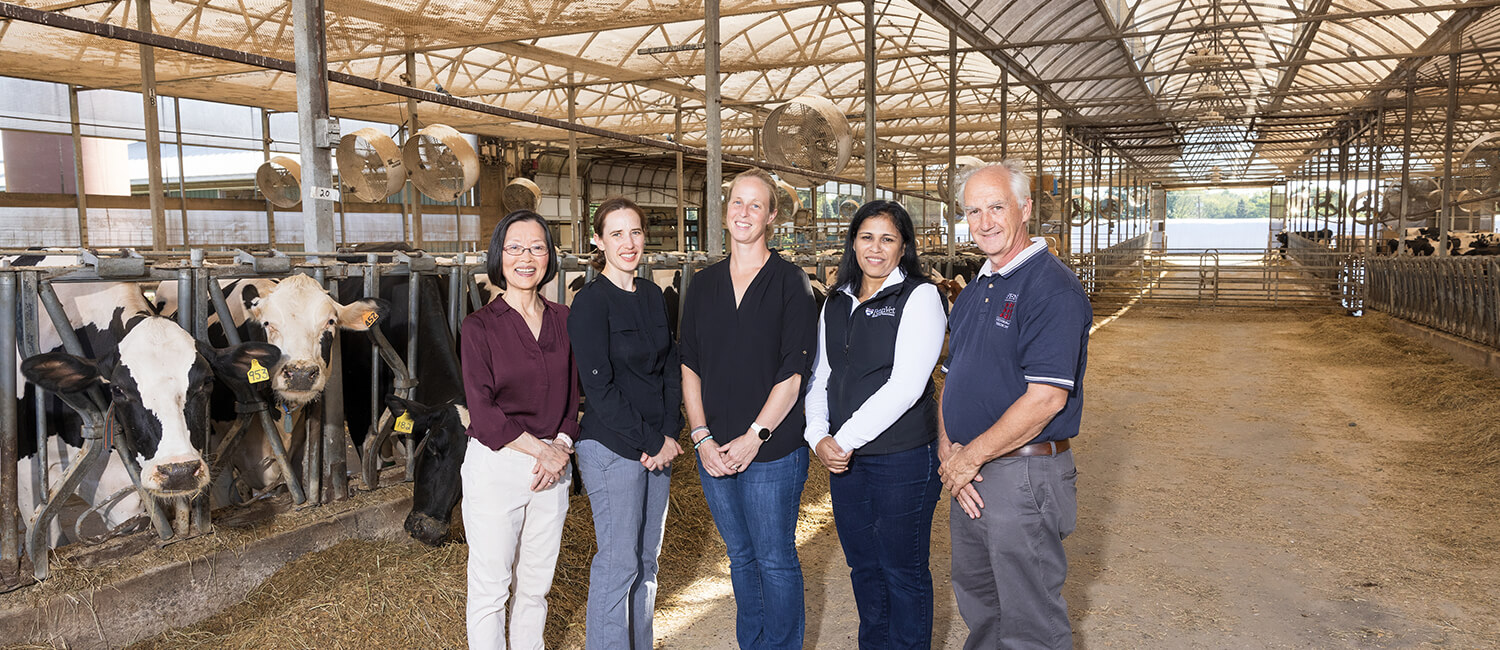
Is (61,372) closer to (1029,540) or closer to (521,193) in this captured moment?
(1029,540)

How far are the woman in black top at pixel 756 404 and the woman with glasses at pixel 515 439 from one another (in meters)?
0.44

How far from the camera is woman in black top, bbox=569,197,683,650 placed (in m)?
2.55

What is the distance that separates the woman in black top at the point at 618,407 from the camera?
255 centimetres

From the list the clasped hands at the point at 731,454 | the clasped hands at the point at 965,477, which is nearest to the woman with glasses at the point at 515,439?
the clasped hands at the point at 731,454

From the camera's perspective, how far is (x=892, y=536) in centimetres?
255

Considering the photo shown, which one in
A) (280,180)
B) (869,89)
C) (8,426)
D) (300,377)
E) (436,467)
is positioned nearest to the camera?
(8,426)

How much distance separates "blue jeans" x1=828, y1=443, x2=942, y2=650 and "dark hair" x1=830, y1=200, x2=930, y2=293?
20.1 inches

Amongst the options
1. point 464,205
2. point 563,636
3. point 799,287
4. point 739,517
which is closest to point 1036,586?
point 739,517

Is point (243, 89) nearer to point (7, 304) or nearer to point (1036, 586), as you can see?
point (7, 304)

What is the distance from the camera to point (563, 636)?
338 cm

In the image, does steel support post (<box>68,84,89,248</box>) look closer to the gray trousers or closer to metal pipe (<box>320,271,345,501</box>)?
metal pipe (<box>320,271,345,501</box>)

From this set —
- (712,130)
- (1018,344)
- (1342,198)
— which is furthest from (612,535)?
(1342,198)

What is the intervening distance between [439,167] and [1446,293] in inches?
466

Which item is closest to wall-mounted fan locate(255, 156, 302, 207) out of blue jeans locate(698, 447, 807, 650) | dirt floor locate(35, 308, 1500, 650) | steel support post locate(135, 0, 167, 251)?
steel support post locate(135, 0, 167, 251)
